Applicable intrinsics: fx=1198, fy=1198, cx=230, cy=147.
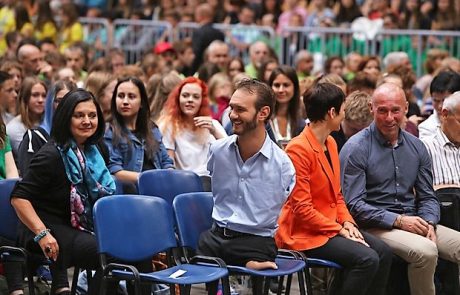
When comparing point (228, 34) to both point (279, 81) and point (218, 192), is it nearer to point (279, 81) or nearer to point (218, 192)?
point (279, 81)

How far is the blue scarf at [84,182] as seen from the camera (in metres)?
7.62

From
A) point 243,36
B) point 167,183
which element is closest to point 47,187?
point 167,183

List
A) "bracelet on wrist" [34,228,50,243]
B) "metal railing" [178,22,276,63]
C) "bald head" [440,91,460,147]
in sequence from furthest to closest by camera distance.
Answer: "metal railing" [178,22,276,63] < "bald head" [440,91,460,147] < "bracelet on wrist" [34,228,50,243]

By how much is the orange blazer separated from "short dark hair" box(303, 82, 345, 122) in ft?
0.36

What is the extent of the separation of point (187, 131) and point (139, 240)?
2.36 meters

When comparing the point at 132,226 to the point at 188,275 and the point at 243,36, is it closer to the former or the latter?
the point at 188,275

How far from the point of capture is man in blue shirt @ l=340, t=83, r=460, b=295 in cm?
799

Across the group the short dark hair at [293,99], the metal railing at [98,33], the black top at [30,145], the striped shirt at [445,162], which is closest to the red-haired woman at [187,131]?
the short dark hair at [293,99]

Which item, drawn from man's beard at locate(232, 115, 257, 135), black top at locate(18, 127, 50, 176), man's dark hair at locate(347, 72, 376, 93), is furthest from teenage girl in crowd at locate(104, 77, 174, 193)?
man's dark hair at locate(347, 72, 376, 93)

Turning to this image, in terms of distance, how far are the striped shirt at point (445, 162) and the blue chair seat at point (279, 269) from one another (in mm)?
1759

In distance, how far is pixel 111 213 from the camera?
24.0ft

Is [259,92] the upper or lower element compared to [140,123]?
upper

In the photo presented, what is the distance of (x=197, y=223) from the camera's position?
764 cm

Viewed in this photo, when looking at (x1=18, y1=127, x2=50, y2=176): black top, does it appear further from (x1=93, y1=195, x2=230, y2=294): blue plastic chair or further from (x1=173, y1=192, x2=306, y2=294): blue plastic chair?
(x1=173, y1=192, x2=306, y2=294): blue plastic chair
